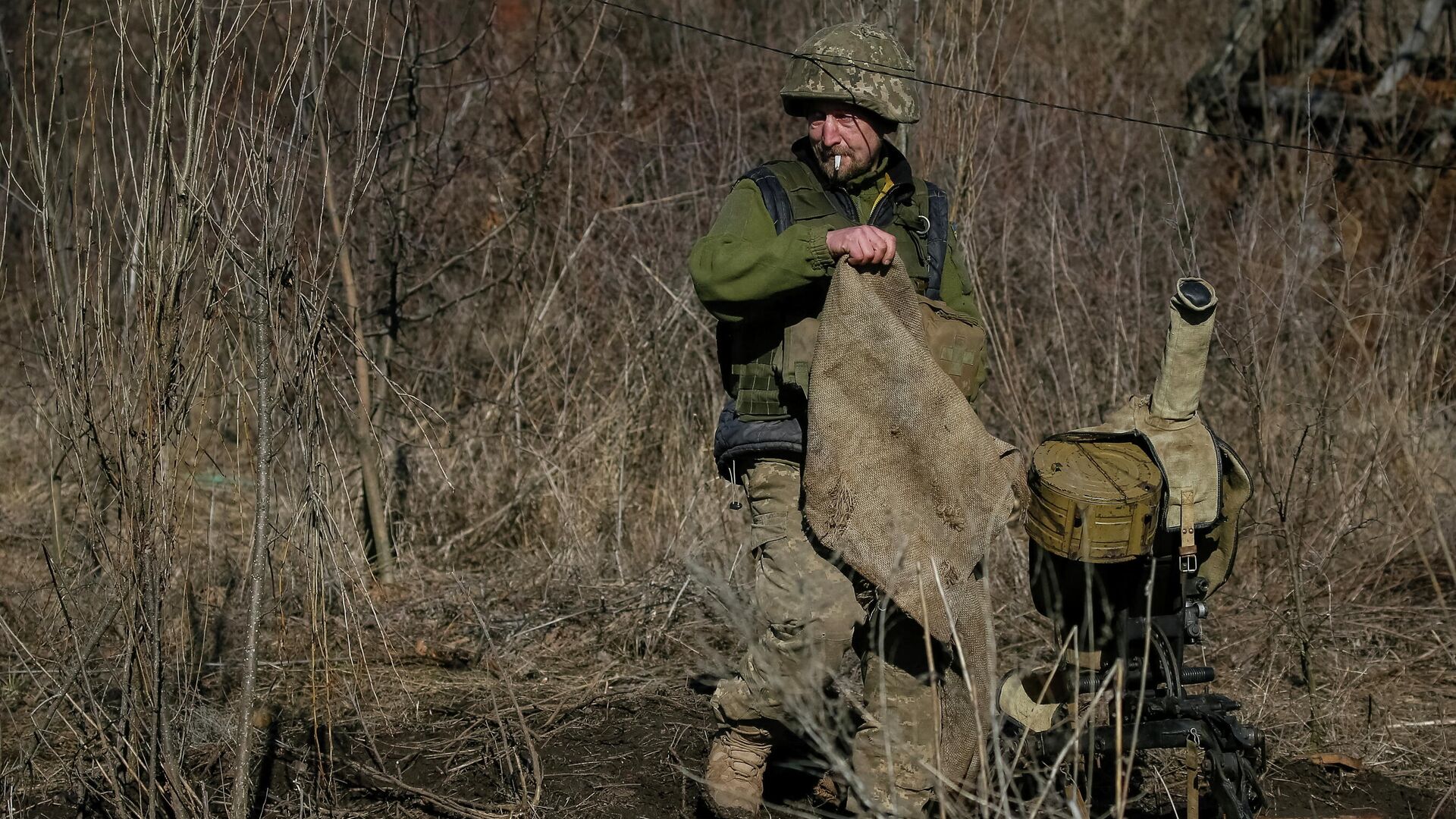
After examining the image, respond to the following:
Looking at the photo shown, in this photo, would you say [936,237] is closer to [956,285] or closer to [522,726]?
[956,285]

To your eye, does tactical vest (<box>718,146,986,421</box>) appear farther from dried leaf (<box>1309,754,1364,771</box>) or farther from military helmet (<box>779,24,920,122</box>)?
dried leaf (<box>1309,754,1364,771</box>)

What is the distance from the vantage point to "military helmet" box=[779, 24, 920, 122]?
342 cm

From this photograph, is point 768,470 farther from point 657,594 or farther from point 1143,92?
point 1143,92

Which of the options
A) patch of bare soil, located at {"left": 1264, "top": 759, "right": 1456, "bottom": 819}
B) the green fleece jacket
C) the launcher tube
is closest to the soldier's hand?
the green fleece jacket

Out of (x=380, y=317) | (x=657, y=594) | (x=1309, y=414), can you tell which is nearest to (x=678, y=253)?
(x=380, y=317)

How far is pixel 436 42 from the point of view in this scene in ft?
24.7

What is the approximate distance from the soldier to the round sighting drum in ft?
1.11

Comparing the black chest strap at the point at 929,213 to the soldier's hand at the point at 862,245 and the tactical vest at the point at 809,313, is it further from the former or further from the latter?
the soldier's hand at the point at 862,245

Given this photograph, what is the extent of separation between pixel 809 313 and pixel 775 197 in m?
0.29

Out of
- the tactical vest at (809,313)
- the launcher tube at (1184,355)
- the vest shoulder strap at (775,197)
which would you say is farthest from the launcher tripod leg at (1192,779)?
the vest shoulder strap at (775,197)

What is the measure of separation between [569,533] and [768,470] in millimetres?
2406

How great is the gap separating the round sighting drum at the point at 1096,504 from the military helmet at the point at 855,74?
37.4 inches

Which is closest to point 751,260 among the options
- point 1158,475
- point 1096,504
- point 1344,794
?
point 1096,504

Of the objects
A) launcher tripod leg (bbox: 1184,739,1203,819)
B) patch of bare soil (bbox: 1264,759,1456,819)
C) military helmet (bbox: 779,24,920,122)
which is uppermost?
military helmet (bbox: 779,24,920,122)
